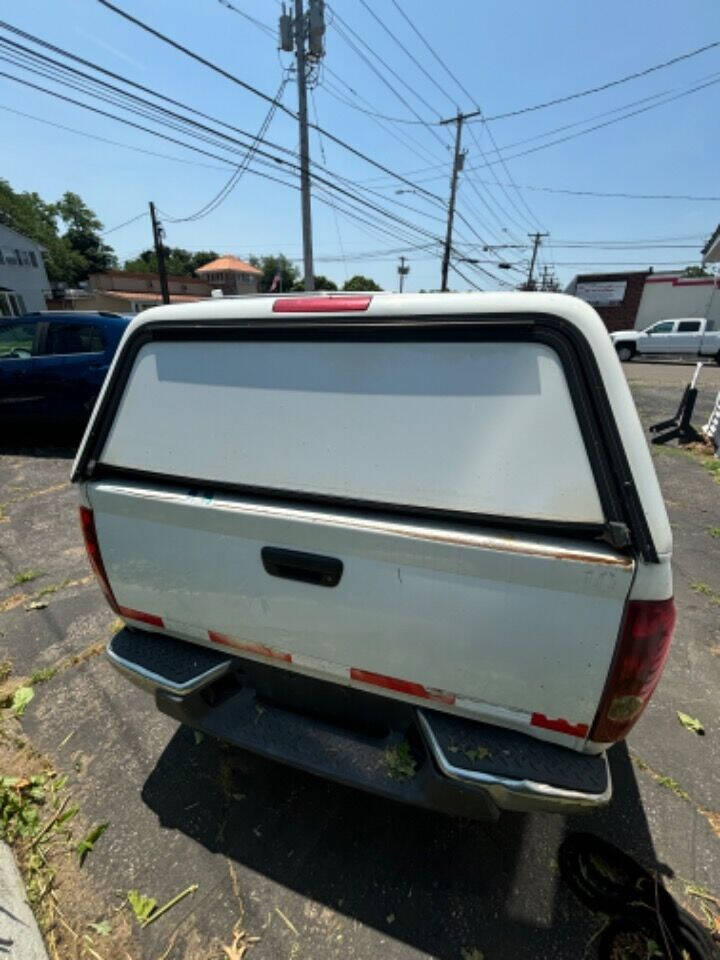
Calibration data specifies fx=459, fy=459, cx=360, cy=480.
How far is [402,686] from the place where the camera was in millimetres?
1591

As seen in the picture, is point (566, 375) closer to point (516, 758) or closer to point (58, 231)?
point (516, 758)

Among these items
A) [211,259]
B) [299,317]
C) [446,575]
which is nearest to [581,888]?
[446,575]

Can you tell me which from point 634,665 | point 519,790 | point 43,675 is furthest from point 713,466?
point 43,675

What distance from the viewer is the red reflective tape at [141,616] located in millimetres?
1953

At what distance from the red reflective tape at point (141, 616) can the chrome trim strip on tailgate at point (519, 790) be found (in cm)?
124

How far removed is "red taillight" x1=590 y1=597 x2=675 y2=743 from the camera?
123cm

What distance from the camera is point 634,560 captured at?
120cm

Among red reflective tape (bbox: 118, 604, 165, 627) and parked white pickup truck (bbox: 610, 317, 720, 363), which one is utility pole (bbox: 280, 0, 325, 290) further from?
parked white pickup truck (bbox: 610, 317, 720, 363)

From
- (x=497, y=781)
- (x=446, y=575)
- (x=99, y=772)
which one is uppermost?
(x=446, y=575)

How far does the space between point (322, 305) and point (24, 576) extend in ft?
12.6

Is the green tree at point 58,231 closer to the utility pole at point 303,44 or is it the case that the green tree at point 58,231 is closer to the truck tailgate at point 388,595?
the utility pole at point 303,44

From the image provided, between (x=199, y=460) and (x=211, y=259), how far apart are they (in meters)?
105

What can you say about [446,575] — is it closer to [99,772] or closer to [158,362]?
[158,362]

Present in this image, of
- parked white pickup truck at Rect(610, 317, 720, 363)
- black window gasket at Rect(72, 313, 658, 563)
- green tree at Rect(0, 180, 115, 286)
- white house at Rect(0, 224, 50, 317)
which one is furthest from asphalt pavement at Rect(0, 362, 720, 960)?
green tree at Rect(0, 180, 115, 286)
